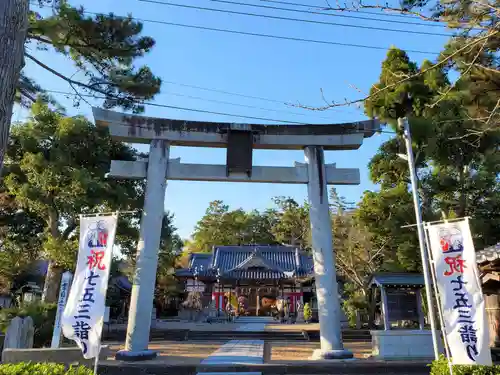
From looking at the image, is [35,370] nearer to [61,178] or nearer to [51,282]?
[61,178]

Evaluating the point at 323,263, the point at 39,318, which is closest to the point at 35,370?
the point at 323,263

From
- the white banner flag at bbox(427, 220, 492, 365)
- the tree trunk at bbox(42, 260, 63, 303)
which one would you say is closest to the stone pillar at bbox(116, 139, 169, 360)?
the tree trunk at bbox(42, 260, 63, 303)

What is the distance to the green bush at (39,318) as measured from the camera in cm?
1080

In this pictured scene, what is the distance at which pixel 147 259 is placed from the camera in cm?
990

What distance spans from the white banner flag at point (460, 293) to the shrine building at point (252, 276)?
20.7 m

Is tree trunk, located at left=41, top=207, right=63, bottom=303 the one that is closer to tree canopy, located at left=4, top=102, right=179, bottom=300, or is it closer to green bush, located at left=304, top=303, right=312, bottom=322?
tree canopy, located at left=4, top=102, right=179, bottom=300

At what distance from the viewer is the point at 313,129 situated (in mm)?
11086

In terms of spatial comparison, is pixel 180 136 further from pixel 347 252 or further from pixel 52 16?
pixel 347 252

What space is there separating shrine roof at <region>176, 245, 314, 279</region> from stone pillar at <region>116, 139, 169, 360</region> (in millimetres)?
16774

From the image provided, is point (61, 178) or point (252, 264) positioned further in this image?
point (252, 264)

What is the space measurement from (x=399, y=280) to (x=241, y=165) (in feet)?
27.0

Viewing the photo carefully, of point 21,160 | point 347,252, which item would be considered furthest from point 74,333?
point 347,252

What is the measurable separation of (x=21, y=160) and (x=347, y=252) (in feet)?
45.9

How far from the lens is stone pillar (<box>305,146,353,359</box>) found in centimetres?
971
